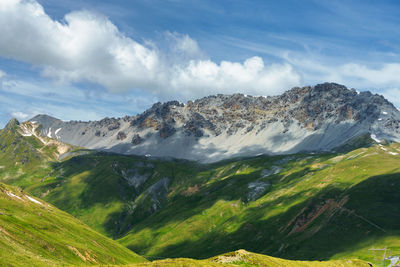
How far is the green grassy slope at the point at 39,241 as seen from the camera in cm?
7190

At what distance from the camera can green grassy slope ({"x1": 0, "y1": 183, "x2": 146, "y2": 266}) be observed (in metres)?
71.9

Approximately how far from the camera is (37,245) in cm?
9544

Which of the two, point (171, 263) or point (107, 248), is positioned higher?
point (171, 263)

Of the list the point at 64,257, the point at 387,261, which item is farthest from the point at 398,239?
the point at 64,257

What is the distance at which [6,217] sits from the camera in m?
104

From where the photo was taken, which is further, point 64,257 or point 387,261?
point 387,261

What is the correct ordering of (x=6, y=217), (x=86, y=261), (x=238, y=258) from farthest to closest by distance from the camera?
1. (x=86, y=261)
2. (x=6, y=217)
3. (x=238, y=258)

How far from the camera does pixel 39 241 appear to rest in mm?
98750

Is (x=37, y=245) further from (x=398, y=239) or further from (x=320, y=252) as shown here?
(x=398, y=239)

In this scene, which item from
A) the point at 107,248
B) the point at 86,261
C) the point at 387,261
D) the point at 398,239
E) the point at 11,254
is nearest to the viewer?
the point at 11,254

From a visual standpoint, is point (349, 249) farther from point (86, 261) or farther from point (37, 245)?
point (37, 245)

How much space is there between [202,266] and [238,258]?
16571 millimetres

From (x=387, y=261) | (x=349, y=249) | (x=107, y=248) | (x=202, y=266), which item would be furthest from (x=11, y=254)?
(x=349, y=249)

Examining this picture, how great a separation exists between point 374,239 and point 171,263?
149002mm
